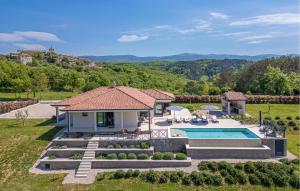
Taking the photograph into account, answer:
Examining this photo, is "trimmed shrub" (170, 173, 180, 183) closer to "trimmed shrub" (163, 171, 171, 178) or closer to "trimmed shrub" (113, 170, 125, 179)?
"trimmed shrub" (163, 171, 171, 178)

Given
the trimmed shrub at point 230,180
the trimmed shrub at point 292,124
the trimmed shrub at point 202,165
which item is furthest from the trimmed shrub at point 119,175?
the trimmed shrub at point 292,124

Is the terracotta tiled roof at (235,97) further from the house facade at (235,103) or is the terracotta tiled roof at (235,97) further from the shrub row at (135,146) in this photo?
the shrub row at (135,146)

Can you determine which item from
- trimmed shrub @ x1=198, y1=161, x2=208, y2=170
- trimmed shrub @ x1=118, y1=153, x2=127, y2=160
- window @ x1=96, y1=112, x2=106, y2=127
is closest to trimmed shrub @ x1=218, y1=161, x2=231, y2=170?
trimmed shrub @ x1=198, y1=161, x2=208, y2=170

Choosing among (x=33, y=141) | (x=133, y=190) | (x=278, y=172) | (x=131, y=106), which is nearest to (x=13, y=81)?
(x=33, y=141)

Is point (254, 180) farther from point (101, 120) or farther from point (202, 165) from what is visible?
point (101, 120)

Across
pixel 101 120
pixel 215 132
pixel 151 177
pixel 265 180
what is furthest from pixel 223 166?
pixel 101 120

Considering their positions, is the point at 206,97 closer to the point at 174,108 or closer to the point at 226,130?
the point at 174,108
